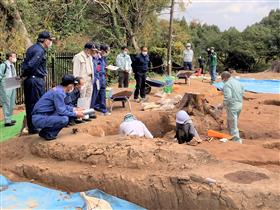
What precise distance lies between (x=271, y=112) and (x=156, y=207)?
8.65 m

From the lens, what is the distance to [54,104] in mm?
7031

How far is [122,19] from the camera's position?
23.6 meters

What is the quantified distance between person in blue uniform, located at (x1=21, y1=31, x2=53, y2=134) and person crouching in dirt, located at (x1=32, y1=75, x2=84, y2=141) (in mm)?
715

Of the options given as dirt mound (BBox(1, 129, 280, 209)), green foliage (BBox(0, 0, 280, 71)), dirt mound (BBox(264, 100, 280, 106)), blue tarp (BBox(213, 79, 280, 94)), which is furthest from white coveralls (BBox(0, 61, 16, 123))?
blue tarp (BBox(213, 79, 280, 94))

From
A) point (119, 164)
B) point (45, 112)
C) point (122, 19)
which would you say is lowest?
point (119, 164)

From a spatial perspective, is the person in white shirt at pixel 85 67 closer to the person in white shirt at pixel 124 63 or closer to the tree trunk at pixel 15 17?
the person in white shirt at pixel 124 63

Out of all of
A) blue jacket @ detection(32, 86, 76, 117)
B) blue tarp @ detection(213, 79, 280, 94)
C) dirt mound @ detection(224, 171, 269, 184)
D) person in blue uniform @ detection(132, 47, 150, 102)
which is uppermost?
person in blue uniform @ detection(132, 47, 150, 102)

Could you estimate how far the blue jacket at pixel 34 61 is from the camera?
24.4 ft

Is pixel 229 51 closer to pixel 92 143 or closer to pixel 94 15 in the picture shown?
pixel 94 15

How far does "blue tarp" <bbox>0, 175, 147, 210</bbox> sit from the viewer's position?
562 cm

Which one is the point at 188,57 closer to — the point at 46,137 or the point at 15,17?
the point at 15,17

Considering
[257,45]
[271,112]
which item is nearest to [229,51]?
[257,45]

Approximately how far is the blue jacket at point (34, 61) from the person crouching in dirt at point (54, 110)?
721mm

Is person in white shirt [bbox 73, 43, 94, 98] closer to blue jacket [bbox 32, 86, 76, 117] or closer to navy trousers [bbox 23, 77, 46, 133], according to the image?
navy trousers [bbox 23, 77, 46, 133]
